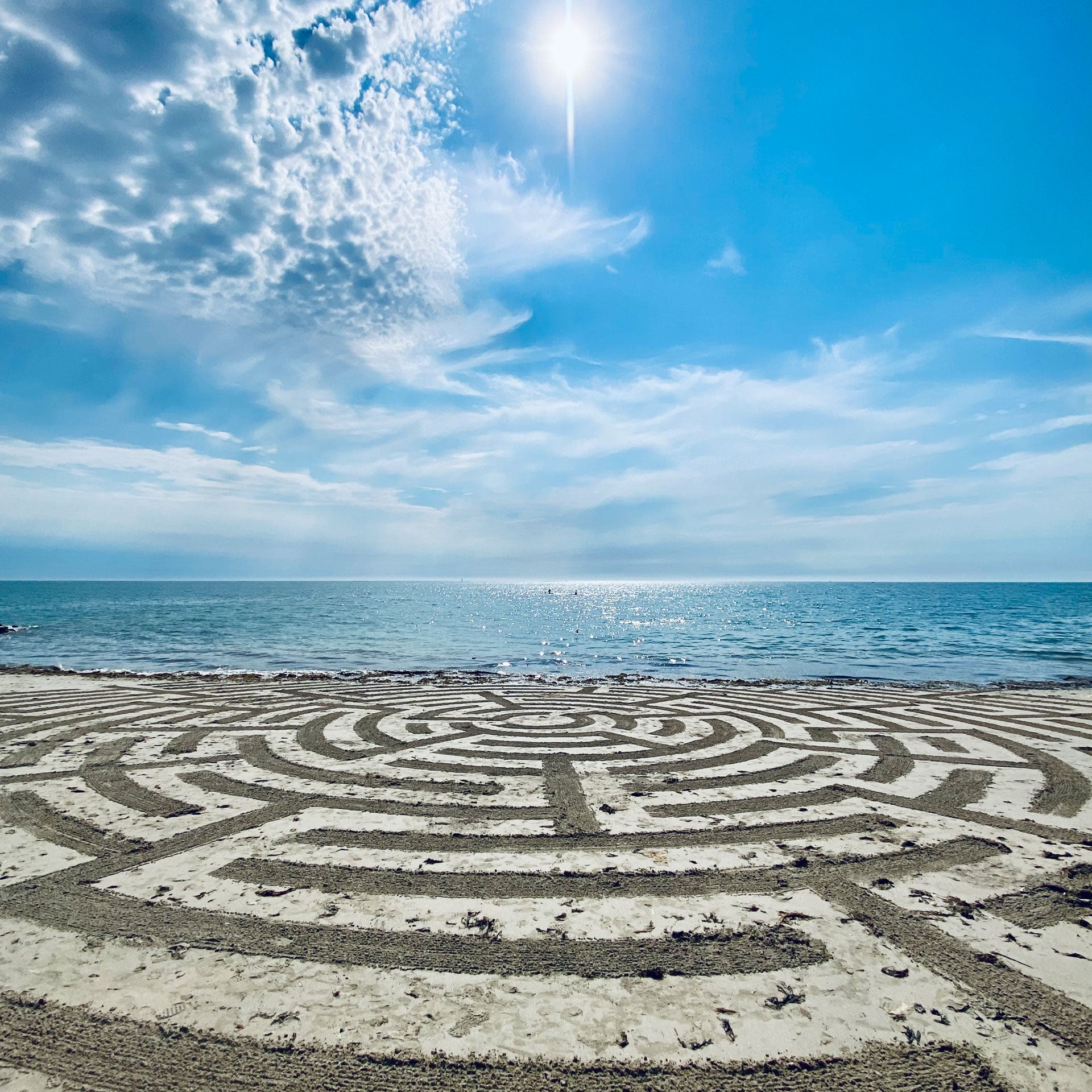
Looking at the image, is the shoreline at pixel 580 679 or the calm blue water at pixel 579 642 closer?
the shoreline at pixel 580 679

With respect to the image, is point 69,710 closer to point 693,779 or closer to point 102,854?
point 102,854

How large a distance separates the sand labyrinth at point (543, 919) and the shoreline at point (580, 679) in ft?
33.8

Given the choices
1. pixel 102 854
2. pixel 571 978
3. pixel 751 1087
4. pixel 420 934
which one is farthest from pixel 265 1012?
pixel 102 854

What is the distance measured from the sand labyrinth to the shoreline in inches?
406

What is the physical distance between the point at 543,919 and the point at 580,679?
56.9 ft

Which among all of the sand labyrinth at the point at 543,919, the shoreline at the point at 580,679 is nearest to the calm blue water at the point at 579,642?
the shoreline at the point at 580,679

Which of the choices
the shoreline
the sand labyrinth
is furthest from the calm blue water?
the sand labyrinth

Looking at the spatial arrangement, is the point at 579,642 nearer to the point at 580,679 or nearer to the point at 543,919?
the point at 580,679

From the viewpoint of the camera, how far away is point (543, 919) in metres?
4.71

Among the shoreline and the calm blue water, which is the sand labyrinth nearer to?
the shoreline

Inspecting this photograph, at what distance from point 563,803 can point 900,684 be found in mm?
18234

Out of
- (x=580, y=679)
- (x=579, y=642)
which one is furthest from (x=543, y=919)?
(x=579, y=642)

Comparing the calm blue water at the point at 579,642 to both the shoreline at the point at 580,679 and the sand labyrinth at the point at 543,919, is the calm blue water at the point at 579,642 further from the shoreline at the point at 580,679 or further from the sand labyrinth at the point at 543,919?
the sand labyrinth at the point at 543,919

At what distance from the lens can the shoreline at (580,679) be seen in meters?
19.7
